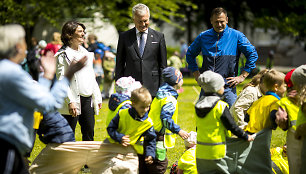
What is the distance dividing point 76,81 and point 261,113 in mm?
2565

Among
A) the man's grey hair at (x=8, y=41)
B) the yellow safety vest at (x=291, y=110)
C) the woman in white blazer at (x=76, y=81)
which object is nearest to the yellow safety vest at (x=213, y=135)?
the yellow safety vest at (x=291, y=110)

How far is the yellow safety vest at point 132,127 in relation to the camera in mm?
5281

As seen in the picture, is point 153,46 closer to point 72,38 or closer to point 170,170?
point 72,38

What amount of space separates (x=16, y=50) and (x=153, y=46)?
3.08 metres

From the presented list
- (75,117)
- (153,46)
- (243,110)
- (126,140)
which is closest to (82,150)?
(126,140)

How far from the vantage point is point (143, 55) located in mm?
6895

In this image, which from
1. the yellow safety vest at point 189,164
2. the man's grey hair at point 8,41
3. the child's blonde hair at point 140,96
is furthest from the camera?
the yellow safety vest at point 189,164

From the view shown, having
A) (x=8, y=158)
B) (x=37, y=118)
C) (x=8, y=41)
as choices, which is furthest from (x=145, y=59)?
(x=8, y=158)

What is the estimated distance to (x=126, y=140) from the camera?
5215 millimetres

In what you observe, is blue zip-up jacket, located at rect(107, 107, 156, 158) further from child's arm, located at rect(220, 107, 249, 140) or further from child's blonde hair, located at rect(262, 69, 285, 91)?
child's blonde hair, located at rect(262, 69, 285, 91)

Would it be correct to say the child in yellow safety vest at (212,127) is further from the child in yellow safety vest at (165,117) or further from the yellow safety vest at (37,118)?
the yellow safety vest at (37,118)

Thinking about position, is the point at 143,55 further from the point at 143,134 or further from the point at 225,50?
the point at 143,134

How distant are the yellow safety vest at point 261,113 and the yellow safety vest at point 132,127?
48.6 inches

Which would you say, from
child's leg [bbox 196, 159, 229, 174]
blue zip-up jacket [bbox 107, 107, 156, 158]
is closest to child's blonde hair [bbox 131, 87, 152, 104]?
blue zip-up jacket [bbox 107, 107, 156, 158]
